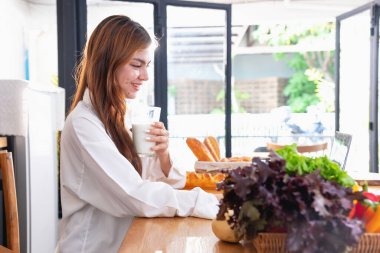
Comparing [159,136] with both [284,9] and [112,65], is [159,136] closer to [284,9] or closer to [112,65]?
[112,65]

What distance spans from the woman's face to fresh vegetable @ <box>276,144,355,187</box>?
73 cm

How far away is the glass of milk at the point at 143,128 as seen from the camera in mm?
1486

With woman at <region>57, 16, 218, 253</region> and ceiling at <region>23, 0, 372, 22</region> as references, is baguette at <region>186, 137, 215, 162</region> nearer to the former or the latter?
woman at <region>57, 16, 218, 253</region>

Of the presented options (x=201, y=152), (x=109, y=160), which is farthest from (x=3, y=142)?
(x=109, y=160)

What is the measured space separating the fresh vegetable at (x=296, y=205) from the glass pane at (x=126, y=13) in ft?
10.7

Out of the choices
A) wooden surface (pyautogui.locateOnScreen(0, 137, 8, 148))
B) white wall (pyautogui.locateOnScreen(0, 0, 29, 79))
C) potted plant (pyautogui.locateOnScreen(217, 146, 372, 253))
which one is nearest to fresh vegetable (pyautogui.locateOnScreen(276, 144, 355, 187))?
potted plant (pyautogui.locateOnScreen(217, 146, 372, 253))

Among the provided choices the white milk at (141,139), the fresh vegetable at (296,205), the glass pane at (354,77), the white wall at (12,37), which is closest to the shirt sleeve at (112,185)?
the white milk at (141,139)

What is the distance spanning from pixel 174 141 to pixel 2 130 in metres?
2.60

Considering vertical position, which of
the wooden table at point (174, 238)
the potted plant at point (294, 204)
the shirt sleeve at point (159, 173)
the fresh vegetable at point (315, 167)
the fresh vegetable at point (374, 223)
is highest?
the fresh vegetable at point (315, 167)

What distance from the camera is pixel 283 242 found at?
0.89m

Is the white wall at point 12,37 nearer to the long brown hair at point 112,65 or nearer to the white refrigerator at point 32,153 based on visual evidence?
the white refrigerator at point 32,153

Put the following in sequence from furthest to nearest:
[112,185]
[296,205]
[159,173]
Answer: [159,173] < [112,185] < [296,205]

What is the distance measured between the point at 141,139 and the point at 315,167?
693 mm

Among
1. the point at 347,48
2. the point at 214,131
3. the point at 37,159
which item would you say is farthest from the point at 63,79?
the point at 347,48
